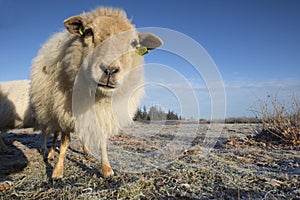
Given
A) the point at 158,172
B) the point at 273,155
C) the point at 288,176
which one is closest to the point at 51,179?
the point at 158,172

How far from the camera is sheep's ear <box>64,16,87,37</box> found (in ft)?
12.2

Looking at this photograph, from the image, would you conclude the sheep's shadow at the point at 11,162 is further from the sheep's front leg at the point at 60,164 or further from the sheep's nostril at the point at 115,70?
the sheep's nostril at the point at 115,70

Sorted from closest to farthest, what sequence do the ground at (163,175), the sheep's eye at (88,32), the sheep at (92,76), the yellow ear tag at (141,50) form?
the ground at (163,175) → the sheep at (92,76) → the sheep's eye at (88,32) → the yellow ear tag at (141,50)

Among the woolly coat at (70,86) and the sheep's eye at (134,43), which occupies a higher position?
the sheep's eye at (134,43)

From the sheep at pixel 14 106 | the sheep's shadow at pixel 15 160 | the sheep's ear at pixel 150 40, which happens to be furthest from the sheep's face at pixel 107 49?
the sheep at pixel 14 106

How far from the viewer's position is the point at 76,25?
3811mm

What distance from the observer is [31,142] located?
292 inches

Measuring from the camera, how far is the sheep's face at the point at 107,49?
10.5ft

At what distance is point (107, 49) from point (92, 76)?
0.40 meters

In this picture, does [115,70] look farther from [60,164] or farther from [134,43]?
[60,164]

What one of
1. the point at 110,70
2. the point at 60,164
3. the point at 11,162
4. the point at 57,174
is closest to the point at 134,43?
the point at 110,70

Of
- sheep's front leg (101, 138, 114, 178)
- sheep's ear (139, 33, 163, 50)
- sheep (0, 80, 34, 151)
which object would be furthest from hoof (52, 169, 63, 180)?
sheep (0, 80, 34, 151)

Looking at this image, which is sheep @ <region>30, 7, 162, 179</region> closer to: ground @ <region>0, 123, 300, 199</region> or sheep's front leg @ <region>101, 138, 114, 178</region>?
sheep's front leg @ <region>101, 138, 114, 178</region>

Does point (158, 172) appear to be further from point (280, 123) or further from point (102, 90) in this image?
point (280, 123)
